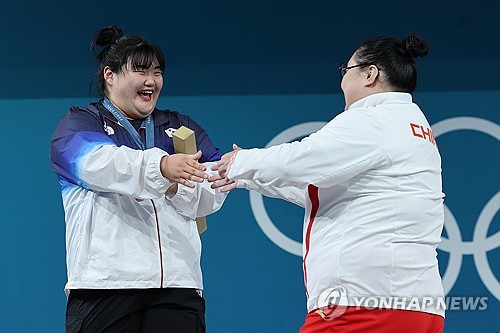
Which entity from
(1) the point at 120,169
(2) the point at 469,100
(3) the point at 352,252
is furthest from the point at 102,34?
(2) the point at 469,100

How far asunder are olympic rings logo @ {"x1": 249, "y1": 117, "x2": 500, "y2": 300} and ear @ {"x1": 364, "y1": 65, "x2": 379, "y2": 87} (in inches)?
60.0

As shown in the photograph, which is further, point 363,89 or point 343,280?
point 363,89

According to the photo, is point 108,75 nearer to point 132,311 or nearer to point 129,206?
point 129,206

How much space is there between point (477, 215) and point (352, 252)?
6.05 ft

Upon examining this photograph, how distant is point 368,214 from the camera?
2135 millimetres

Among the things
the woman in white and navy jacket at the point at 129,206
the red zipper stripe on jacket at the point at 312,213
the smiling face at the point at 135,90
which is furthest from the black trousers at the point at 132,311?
the smiling face at the point at 135,90

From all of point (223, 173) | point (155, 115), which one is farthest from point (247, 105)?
point (223, 173)

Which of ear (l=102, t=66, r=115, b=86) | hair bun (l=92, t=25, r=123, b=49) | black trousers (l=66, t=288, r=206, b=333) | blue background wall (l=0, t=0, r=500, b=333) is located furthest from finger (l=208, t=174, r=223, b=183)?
blue background wall (l=0, t=0, r=500, b=333)

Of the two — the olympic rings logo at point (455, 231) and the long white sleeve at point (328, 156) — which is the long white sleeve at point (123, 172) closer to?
the long white sleeve at point (328, 156)

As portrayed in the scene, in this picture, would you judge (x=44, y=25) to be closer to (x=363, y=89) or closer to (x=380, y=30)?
(x=380, y=30)

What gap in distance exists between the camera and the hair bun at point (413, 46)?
2.30 metres

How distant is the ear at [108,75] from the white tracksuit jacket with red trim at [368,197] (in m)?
0.65

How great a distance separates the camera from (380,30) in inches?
153

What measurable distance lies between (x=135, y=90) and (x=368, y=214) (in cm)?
88
